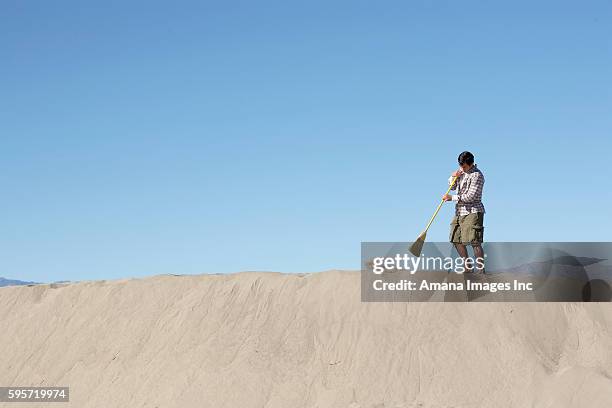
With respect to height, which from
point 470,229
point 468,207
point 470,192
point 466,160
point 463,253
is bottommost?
point 463,253

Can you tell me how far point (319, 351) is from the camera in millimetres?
16328

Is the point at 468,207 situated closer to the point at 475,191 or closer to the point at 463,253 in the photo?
the point at 475,191

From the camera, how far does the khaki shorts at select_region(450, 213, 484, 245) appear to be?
15664mm

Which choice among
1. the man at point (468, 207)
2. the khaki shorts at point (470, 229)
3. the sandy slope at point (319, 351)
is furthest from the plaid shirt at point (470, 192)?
the sandy slope at point (319, 351)

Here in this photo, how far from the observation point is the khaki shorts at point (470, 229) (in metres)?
15.7

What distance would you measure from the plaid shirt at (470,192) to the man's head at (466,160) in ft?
0.28

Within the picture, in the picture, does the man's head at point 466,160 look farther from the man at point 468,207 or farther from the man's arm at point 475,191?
the man's arm at point 475,191

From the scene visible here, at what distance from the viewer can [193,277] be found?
2016cm

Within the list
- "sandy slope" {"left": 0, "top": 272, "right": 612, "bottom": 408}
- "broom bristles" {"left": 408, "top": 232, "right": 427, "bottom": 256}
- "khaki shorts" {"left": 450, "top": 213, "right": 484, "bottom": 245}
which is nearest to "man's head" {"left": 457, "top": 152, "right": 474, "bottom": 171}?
"khaki shorts" {"left": 450, "top": 213, "right": 484, "bottom": 245}

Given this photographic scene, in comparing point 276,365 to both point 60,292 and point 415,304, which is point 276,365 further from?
point 60,292

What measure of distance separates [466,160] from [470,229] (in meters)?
1.41

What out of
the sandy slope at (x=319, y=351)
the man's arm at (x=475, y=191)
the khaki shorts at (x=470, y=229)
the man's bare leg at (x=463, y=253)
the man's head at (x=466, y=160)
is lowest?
the sandy slope at (x=319, y=351)

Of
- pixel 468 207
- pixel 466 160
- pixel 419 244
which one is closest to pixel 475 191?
pixel 468 207

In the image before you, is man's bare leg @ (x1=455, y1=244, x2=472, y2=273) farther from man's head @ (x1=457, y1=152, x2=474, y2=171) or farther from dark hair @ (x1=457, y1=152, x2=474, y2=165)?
dark hair @ (x1=457, y1=152, x2=474, y2=165)
